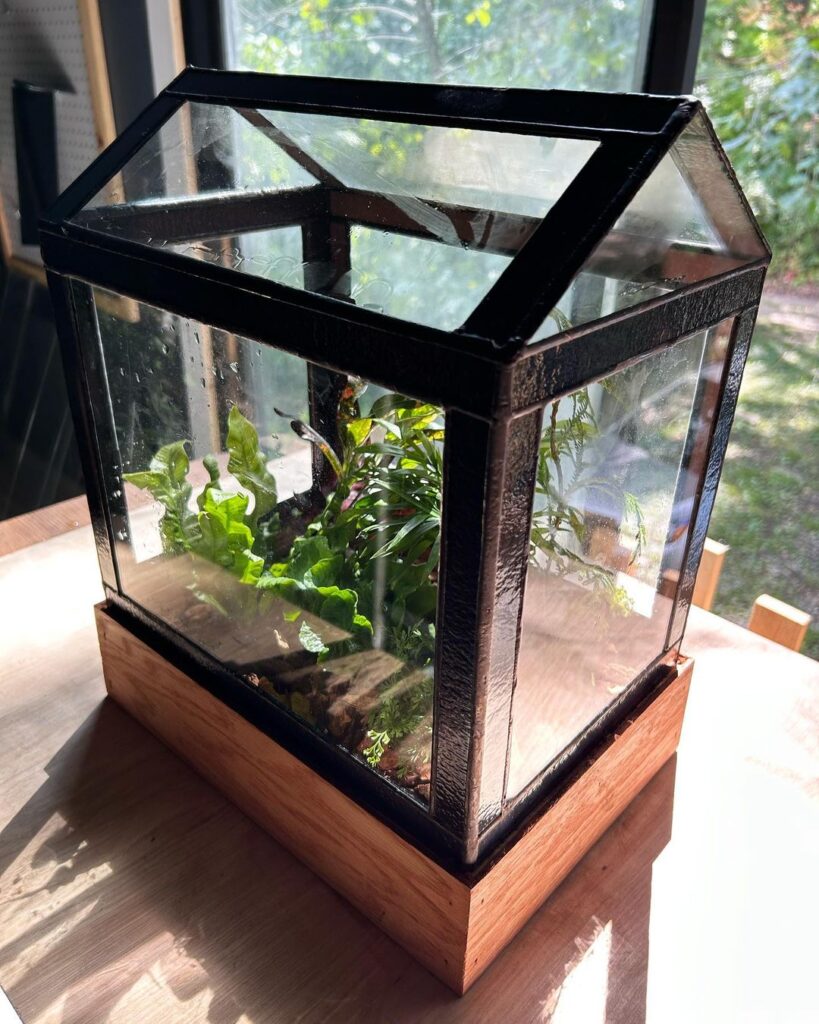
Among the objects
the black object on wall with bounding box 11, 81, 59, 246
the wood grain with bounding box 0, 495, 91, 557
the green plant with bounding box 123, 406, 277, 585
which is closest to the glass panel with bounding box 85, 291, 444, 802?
the green plant with bounding box 123, 406, 277, 585

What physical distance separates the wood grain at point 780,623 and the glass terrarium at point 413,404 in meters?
0.32

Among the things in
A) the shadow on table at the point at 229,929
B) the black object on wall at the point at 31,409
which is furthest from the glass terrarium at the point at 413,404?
the black object on wall at the point at 31,409

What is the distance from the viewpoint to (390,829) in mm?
760

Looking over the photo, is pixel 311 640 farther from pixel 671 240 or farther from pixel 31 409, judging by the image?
pixel 31 409

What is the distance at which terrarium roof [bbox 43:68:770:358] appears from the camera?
1.90ft

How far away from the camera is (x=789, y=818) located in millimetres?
932

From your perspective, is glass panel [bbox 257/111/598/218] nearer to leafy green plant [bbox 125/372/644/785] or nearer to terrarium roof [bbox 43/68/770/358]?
terrarium roof [bbox 43/68/770/358]

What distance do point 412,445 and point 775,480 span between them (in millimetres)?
1000

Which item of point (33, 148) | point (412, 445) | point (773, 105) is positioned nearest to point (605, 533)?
point (412, 445)

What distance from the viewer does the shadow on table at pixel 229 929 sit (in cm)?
75

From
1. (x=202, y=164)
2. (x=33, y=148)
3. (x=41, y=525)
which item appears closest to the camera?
(x=202, y=164)

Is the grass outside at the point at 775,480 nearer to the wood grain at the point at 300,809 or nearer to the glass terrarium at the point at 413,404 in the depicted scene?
the glass terrarium at the point at 413,404

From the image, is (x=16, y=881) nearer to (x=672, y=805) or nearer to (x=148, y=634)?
(x=148, y=634)

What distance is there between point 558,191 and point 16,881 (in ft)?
2.68
